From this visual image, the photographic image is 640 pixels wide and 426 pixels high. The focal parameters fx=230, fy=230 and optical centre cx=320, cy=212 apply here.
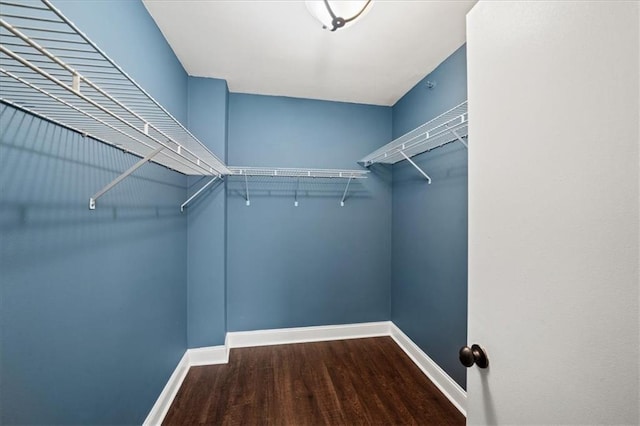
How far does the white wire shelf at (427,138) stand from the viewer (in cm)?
138

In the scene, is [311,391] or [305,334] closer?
[311,391]

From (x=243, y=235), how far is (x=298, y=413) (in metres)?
1.43

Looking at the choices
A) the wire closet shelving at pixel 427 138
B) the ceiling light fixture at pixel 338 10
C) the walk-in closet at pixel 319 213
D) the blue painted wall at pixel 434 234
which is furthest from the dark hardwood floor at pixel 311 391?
the ceiling light fixture at pixel 338 10

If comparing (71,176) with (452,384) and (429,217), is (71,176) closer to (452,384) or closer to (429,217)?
(429,217)

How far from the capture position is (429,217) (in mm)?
1867

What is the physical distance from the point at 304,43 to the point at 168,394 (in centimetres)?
251

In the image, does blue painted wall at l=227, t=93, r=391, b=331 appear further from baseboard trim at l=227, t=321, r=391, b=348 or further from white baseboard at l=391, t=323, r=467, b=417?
white baseboard at l=391, t=323, r=467, b=417

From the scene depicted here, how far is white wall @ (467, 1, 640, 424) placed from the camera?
1.36ft

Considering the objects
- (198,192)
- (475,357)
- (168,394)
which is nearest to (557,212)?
(475,357)

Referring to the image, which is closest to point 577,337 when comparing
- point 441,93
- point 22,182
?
point 22,182

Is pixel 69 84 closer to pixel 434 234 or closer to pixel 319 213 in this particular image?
pixel 319 213

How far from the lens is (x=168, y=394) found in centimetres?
154

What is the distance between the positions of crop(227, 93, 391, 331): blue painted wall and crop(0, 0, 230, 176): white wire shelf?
109 centimetres

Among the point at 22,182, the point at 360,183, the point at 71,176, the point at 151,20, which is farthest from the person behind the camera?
the point at 360,183
